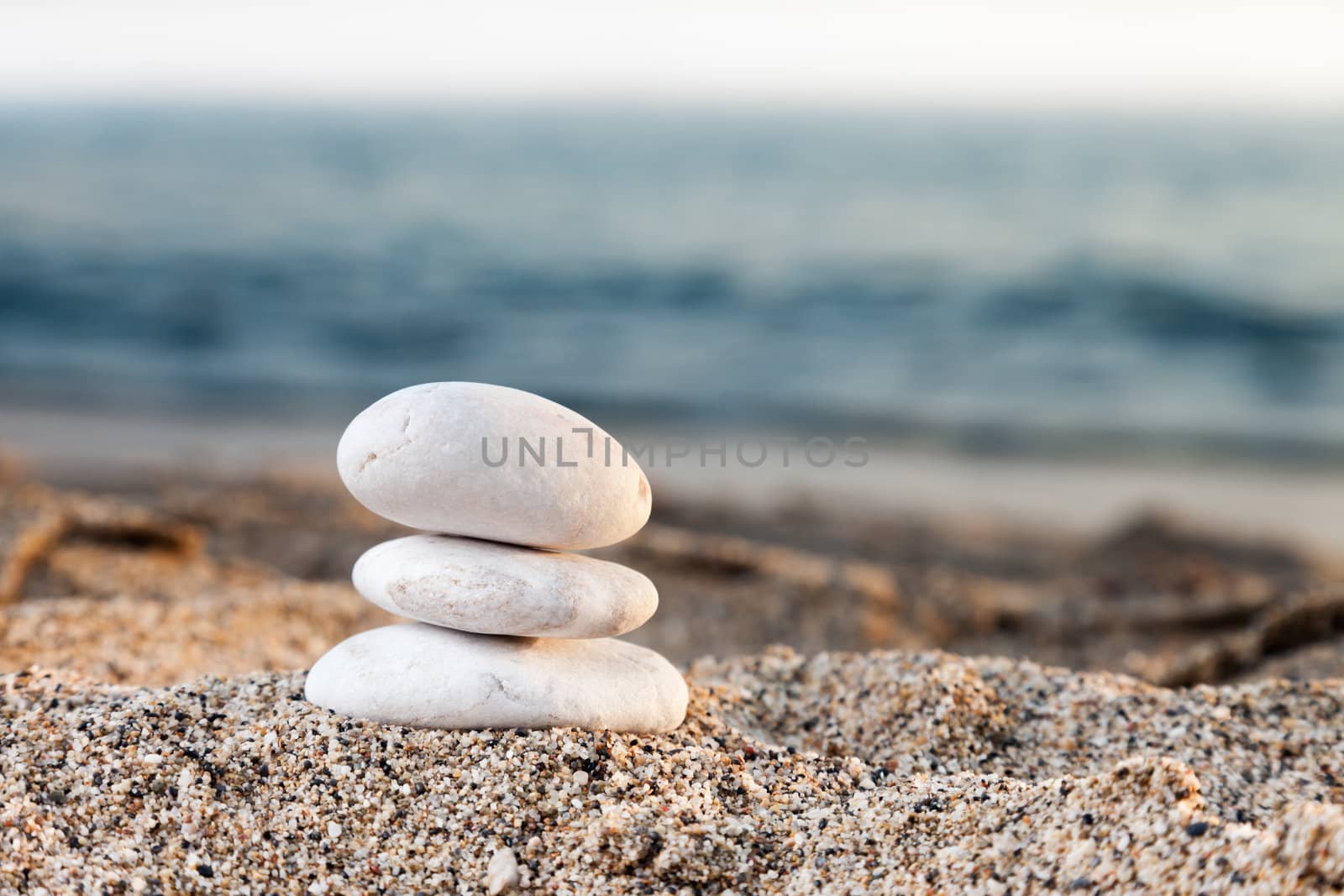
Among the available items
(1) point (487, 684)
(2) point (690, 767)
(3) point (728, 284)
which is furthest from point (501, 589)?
(3) point (728, 284)

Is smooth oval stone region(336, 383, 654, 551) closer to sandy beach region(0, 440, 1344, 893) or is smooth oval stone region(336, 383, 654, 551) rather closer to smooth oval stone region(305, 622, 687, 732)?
smooth oval stone region(305, 622, 687, 732)

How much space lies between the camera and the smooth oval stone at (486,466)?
7.68ft

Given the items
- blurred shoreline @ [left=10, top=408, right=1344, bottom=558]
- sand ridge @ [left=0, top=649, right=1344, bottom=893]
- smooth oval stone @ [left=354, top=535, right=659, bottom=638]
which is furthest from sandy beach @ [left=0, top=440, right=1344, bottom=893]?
blurred shoreline @ [left=10, top=408, right=1344, bottom=558]

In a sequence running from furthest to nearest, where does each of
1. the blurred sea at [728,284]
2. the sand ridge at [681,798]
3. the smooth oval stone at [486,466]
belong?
the blurred sea at [728,284] < the smooth oval stone at [486,466] < the sand ridge at [681,798]

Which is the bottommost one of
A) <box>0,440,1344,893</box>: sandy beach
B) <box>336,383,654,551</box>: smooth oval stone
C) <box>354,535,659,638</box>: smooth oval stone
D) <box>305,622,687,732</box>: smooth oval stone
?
<box>0,440,1344,893</box>: sandy beach

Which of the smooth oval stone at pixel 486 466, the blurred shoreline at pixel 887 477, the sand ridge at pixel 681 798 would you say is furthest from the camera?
the blurred shoreline at pixel 887 477

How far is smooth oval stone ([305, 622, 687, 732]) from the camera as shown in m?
2.38

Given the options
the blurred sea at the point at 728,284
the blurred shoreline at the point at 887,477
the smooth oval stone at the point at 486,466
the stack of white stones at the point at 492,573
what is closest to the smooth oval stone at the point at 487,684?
the stack of white stones at the point at 492,573

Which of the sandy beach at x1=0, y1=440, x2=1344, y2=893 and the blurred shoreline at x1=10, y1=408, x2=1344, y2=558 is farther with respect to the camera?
the blurred shoreline at x1=10, y1=408, x2=1344, y2=558

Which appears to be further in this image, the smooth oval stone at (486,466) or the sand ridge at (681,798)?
the smooth oval stone at (486,466)

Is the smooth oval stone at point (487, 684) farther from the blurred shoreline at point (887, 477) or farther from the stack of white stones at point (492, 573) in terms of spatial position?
the blurred shoreline at point (887, 477)

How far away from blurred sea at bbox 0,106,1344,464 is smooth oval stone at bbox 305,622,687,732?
21.2 feet

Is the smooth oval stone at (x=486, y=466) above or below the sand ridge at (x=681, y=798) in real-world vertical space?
above

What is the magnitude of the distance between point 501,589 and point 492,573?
51mm
